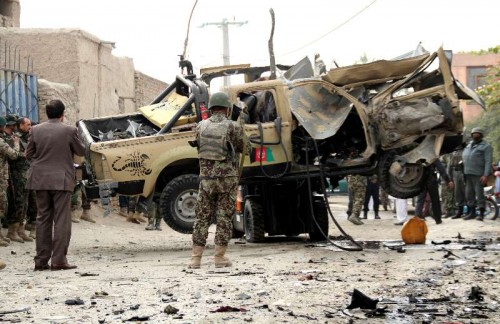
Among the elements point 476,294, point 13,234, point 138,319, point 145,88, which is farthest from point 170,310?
point 145,88

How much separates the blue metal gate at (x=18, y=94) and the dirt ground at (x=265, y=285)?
429 centimetres

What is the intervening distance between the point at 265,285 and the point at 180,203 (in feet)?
15.4

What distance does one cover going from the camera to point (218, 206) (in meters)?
9.88

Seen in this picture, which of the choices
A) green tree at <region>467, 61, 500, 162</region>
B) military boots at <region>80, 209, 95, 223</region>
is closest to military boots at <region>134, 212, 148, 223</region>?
military boots at <region>80, 209, 95, 223</region>

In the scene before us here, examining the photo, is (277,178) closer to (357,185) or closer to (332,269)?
(332,269)

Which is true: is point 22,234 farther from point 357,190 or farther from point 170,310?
point 170,310

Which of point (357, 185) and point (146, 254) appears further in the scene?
point (357, 185)

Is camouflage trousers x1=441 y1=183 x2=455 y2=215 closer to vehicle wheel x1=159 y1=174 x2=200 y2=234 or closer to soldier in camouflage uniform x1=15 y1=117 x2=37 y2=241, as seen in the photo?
vehicle wheel x1=159 y1=174 x2=200 y2=234

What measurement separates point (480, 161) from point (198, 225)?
9.80 meters

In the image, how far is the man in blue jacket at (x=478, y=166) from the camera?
18.4 metres

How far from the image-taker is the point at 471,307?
262 inches

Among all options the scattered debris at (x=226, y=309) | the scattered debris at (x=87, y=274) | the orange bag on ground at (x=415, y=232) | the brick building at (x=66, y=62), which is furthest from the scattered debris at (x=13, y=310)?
the brick building at (x=66, y=62)

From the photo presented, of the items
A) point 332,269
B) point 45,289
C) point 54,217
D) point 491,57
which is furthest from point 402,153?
point 491,57

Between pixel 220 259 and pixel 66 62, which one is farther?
pixel 66 62
